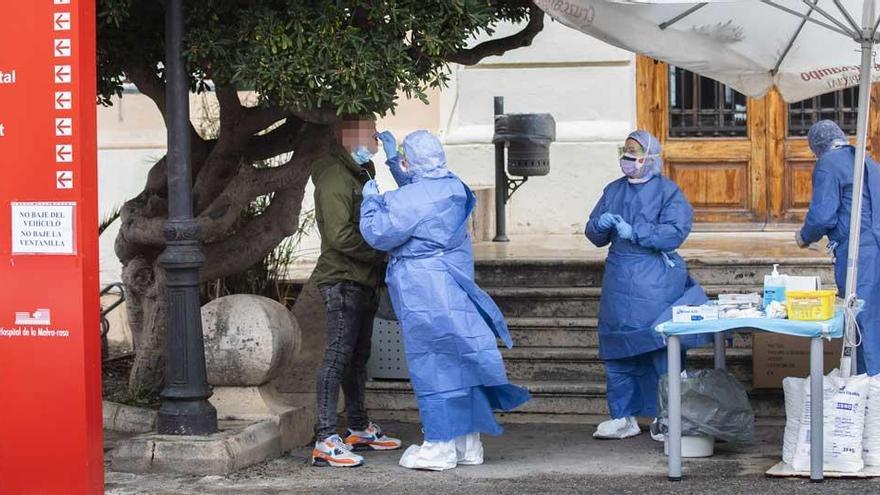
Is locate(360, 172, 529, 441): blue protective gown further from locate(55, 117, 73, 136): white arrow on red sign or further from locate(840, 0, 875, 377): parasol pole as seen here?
locate(840, 0, 875, 377): parasol pole

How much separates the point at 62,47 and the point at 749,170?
743 cm

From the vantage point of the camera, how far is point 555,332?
907 cm

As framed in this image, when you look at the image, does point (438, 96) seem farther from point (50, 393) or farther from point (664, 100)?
point (50, 393)

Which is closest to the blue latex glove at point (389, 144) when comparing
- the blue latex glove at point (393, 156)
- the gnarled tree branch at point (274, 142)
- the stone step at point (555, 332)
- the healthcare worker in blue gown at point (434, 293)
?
the blue latex glove at point (393, 156)

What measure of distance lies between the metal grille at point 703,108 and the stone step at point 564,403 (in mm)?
4324

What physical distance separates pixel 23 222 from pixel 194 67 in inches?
59.7

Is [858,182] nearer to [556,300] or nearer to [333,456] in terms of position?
[556,300]

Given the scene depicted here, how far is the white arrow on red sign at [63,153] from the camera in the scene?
20.1 ft

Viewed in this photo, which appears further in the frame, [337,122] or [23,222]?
[337,122]

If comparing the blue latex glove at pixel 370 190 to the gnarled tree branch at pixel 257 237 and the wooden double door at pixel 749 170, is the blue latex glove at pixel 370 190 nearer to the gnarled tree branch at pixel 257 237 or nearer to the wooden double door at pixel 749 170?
the gnarled tree branch at pixel 257 237

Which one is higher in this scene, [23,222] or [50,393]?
[23,222]

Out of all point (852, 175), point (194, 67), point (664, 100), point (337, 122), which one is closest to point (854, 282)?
point (852, 175)

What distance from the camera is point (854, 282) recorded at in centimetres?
697

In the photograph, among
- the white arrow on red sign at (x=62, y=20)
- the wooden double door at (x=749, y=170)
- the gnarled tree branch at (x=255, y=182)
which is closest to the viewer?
the white arrow on red sign at (x=62, y=20)
